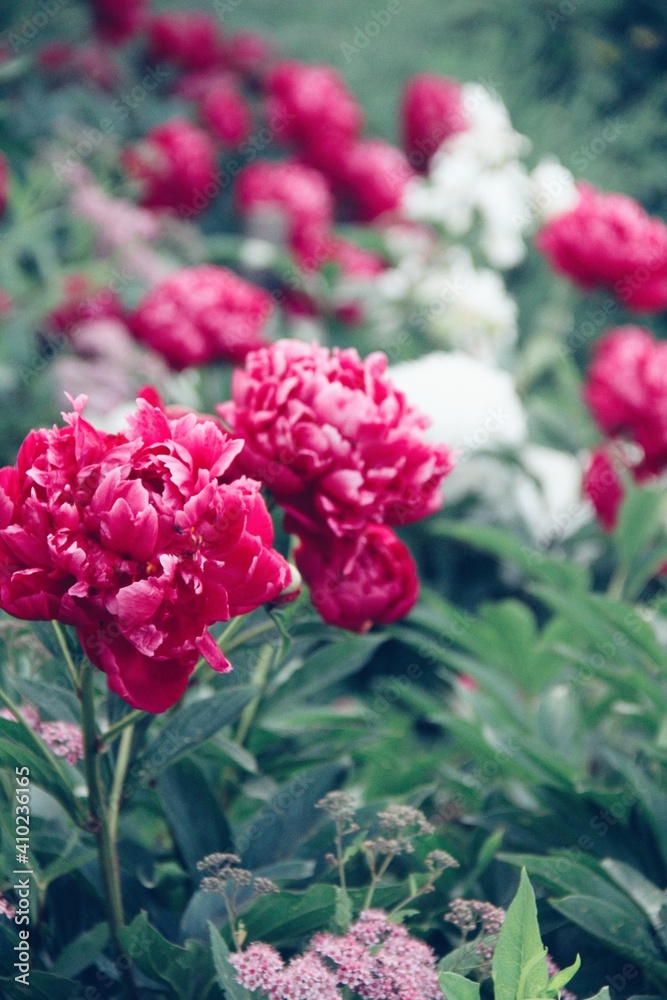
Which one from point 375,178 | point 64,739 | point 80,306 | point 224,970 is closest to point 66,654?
point 64,739

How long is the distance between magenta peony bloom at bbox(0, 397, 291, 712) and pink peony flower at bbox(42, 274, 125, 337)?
3.11ft

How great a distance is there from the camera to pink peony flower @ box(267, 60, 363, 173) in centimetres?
184

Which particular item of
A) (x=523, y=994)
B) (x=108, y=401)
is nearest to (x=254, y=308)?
(x=108, y=401)

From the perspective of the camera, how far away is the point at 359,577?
1.90 ft

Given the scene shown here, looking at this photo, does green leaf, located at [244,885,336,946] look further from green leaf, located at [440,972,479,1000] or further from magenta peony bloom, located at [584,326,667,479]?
magenta peony bloom, located at [584,326,667,479]

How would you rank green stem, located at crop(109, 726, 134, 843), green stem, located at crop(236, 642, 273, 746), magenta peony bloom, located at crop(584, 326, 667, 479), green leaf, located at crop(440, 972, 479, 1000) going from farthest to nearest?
magenta peony bloom, located at crop(584, 326, 667, 479) → green stem, located at crop(236, 642, 273, 746) → green stem, located at crop(109, 726, 134, 843) → green leaf, located at crop(440, 972, 479, 1000)

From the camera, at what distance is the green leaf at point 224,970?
0.47 meters

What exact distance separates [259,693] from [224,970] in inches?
8.8

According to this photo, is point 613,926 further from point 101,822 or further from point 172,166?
point 172,166

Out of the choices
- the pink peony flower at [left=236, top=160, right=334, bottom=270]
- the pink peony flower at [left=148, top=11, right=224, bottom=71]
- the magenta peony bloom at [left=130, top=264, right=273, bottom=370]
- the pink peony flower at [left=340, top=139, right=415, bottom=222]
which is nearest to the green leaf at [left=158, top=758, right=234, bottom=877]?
the magenta peony bloom at [left=130, top=264, right=273, bottom=370]

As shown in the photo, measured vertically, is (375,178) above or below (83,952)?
above

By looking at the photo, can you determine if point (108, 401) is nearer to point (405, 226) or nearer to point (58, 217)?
point (58, 217)

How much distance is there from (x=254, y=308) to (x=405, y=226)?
759mm

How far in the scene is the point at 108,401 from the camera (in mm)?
1245
